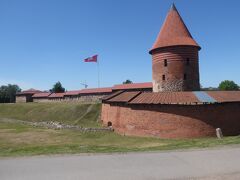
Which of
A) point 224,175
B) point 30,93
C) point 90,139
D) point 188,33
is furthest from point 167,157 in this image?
point 30,93

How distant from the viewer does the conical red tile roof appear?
A: 2559 cm

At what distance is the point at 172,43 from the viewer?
2542 cm

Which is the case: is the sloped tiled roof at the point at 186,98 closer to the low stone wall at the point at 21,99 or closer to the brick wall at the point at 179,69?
the brick wall at the point at 179,69

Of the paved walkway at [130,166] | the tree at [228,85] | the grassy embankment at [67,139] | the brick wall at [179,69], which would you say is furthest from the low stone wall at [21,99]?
the paved walkway at [130,166]

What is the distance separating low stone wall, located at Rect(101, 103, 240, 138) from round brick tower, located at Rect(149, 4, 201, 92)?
5.72 metres

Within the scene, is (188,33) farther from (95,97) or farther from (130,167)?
(95,97)

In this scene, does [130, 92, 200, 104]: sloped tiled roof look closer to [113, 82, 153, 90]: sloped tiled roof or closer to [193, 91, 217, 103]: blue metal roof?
[193, 91, 217, 103]: blue metal roof

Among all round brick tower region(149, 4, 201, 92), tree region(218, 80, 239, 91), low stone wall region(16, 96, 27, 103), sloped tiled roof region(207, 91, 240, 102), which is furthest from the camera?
low stone wall region(16, 96, 27, 103)

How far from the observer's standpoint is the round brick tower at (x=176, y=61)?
2536 centimetres

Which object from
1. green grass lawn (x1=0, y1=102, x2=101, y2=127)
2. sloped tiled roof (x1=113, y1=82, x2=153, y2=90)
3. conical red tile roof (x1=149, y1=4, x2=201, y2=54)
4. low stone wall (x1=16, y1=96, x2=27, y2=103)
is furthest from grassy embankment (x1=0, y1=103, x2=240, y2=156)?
low stone wall (x1=16, y1=96, x2=27, y2=103)

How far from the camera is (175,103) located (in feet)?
62.6

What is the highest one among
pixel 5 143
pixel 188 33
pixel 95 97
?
pixel 188 33

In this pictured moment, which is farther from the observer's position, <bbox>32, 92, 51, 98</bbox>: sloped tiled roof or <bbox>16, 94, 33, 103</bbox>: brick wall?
<bbox>16, 94, 33, 103</bbox>: brick wall

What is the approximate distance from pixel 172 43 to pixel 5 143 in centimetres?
1601
